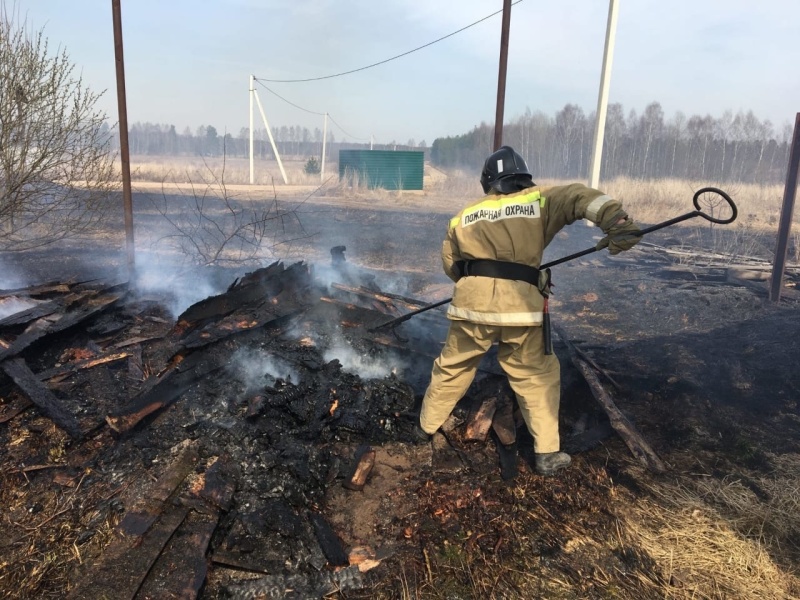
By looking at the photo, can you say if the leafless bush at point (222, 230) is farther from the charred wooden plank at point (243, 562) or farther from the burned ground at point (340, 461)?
the charred wooden plank at point (243, 562)

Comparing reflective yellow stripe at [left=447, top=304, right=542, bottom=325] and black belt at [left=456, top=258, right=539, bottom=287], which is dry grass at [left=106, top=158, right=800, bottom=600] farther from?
black belt at [left=456, top=258, right=539, bottom=287]

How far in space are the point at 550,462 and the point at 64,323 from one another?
483 centimetres

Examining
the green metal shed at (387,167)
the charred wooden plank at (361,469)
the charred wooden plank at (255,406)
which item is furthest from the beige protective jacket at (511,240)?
the green metal shed at (387,167)

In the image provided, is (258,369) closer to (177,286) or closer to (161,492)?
(161,492)

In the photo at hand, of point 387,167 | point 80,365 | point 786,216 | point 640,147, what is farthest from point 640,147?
point 80,365

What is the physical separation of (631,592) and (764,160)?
52701mm

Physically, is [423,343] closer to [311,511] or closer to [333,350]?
[333,350]

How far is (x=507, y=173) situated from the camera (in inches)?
146

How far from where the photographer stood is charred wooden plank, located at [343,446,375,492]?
3.47 meters

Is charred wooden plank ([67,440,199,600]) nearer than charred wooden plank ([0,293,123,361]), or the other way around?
charred wooden plank ([67,440,199,600])

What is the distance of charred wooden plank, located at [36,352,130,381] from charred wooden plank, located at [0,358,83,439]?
0.46ft

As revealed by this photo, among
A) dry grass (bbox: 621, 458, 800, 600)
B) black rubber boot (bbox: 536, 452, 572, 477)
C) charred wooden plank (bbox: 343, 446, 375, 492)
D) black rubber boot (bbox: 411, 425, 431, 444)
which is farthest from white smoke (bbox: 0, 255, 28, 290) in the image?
dry grass (bbox: 621, 458, 800, 600)

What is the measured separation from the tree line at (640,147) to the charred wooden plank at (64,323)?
129 ft

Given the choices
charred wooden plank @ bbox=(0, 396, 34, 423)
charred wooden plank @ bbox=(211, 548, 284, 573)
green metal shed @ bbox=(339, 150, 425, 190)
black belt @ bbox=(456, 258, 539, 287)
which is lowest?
charred wooden plank @ bbox=(211, 548, 284, 573)
